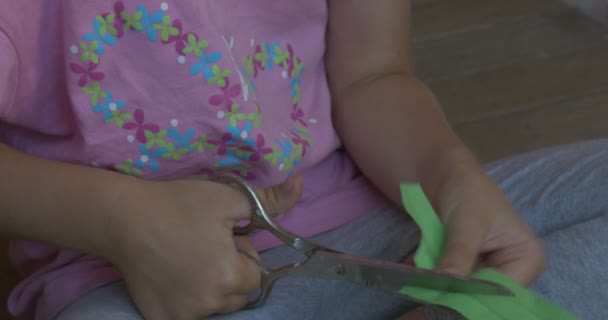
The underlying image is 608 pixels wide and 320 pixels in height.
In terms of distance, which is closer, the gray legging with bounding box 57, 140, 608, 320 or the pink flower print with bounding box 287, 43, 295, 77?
the gray legging with bounding box 57, 140, 608, 320

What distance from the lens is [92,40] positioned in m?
0.64

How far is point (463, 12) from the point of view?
1554 millimetres

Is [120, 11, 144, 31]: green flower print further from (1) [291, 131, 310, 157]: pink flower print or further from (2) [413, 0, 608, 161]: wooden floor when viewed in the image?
(2) [413, 0, 608, 161]: wooden floor

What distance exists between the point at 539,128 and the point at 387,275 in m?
0.77

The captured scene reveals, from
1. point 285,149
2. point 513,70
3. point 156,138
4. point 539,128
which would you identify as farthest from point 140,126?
point 513,70

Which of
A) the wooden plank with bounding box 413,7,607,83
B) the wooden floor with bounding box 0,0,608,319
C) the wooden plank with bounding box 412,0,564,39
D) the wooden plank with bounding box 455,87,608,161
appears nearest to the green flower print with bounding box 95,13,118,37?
the wooden floor with bounding box 0,0,608,319

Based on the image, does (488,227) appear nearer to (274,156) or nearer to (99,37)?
(274,156)

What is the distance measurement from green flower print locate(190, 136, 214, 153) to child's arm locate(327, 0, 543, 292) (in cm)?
14

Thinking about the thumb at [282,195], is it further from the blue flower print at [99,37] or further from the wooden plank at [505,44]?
the wooden plank at [505,44]

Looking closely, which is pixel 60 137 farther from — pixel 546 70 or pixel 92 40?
pixel 546 70

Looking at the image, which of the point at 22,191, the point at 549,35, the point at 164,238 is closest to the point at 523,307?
the point at 164,238

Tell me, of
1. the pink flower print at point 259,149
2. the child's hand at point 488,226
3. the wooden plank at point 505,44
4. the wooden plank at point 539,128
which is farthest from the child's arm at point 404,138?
the wooden plank at point 505,44

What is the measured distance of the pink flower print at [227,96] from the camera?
685 mm

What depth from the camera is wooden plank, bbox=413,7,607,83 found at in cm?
140
